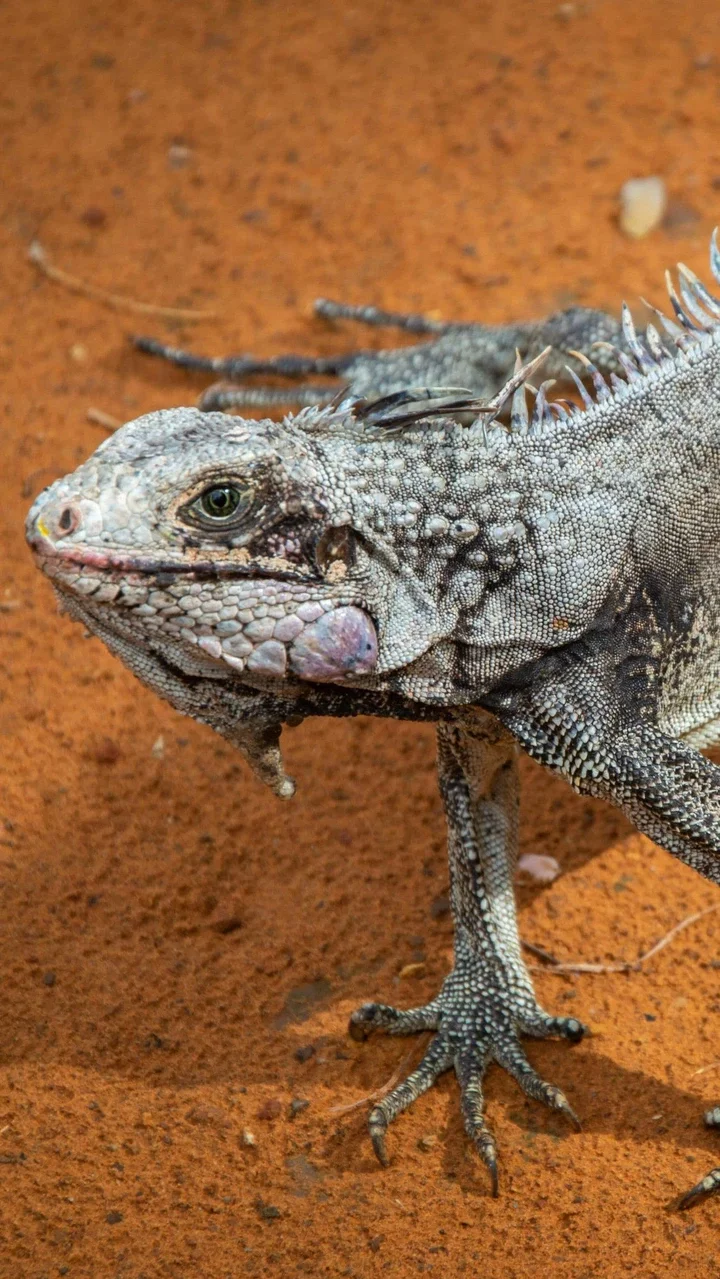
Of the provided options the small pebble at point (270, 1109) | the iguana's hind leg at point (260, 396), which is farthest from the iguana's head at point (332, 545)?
the iguana's hind leg at point (260, 396)

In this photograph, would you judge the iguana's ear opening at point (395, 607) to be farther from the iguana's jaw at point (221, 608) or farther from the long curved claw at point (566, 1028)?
the long curved claw at point (566, 1028)

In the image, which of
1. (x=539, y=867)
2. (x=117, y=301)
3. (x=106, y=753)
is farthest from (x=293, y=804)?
(x=117, y=301)

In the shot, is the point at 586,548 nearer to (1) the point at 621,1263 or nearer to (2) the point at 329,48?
(1) the point at 621,1263

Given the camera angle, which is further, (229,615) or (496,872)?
(496,872)

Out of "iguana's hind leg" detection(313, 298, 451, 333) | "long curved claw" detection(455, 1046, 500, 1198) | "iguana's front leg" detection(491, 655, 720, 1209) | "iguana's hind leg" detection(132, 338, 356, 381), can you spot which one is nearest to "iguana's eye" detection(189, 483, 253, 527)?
"iguana's front leg" detection(491, 655, 720, 1209)

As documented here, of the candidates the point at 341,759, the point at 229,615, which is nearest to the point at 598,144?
the point at 341,759

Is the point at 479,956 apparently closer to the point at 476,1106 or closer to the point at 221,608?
the point at 476,1106

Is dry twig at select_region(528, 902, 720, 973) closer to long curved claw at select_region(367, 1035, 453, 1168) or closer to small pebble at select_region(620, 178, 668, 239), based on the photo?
long curved claw at select_region(367, 1035, 453, 1168)
